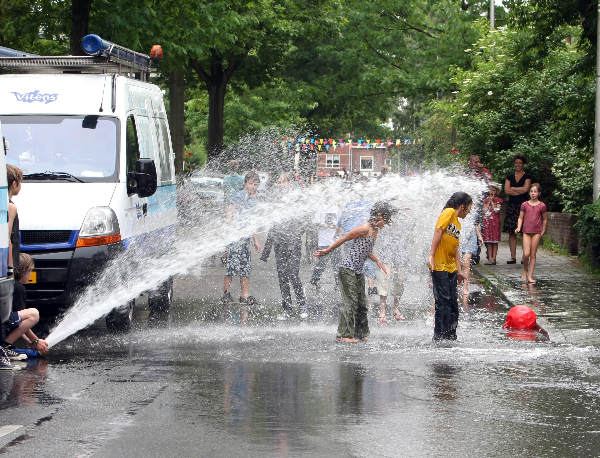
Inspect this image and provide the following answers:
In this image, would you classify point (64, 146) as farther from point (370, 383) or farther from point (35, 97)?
point (370, 383)

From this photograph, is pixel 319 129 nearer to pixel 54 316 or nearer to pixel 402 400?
pixel 54 316

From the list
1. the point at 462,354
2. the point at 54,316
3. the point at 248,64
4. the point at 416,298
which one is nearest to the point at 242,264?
the point at 416,298

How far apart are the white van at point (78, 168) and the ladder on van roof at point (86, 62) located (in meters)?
0.02

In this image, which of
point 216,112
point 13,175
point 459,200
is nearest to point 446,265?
point 459,200

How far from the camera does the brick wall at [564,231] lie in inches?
902

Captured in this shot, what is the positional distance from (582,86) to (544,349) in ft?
32.5

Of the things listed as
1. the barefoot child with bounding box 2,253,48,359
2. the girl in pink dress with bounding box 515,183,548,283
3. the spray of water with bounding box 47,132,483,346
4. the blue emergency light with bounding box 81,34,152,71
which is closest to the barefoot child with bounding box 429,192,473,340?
the spray of water with bounding box 47,132,483,346

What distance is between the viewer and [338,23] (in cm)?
3903

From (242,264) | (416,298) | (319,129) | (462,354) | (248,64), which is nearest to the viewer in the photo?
(462,354)

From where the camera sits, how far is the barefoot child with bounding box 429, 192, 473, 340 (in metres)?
11.4

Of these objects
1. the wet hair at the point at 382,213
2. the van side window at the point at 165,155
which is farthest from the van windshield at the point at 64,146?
the wet hair at the point at 382,213

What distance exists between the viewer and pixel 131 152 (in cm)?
1255

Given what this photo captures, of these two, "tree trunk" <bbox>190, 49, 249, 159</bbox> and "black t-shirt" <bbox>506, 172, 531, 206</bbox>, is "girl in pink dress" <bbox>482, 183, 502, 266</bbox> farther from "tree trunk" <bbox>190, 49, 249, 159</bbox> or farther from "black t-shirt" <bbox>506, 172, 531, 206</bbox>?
"tree trunk" <bbox>190, 49, 249, 159</bbox>

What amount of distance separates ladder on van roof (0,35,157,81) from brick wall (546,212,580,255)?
1164cm
